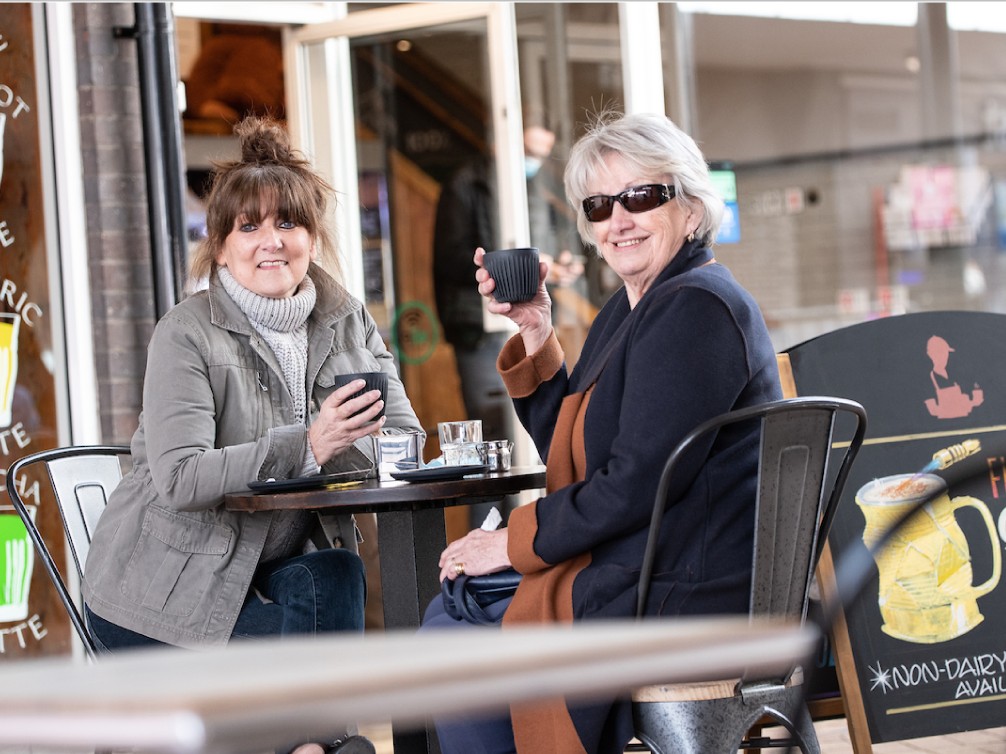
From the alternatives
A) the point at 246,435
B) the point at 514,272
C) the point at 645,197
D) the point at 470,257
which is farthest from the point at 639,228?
the point at 470,257

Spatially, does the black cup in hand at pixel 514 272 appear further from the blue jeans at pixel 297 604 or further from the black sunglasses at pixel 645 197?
the blue jeans at pixel 297 604

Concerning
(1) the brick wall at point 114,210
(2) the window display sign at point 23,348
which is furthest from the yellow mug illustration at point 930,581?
(2) the window display sign at point 23,348

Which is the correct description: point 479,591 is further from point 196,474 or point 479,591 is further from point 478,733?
point 196,474

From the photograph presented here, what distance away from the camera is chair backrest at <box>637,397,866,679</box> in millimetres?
1905

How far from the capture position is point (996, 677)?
2771 mm

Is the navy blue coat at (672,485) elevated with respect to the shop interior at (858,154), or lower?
lower

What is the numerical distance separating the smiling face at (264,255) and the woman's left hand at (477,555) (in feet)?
2.66

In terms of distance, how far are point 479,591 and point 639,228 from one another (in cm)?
68

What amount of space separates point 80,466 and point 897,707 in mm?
1828

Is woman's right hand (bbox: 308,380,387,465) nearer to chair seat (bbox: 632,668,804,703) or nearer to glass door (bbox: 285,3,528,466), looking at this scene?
chair seat (bbox: 632,668,804,703)

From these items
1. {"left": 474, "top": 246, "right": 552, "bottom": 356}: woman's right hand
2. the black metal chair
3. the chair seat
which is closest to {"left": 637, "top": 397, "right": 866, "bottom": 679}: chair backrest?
the black metal chair

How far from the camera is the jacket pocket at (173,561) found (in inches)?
101

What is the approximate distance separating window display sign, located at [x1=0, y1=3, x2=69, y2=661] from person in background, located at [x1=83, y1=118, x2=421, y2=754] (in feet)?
4.51

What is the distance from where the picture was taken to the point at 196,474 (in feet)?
8.19
